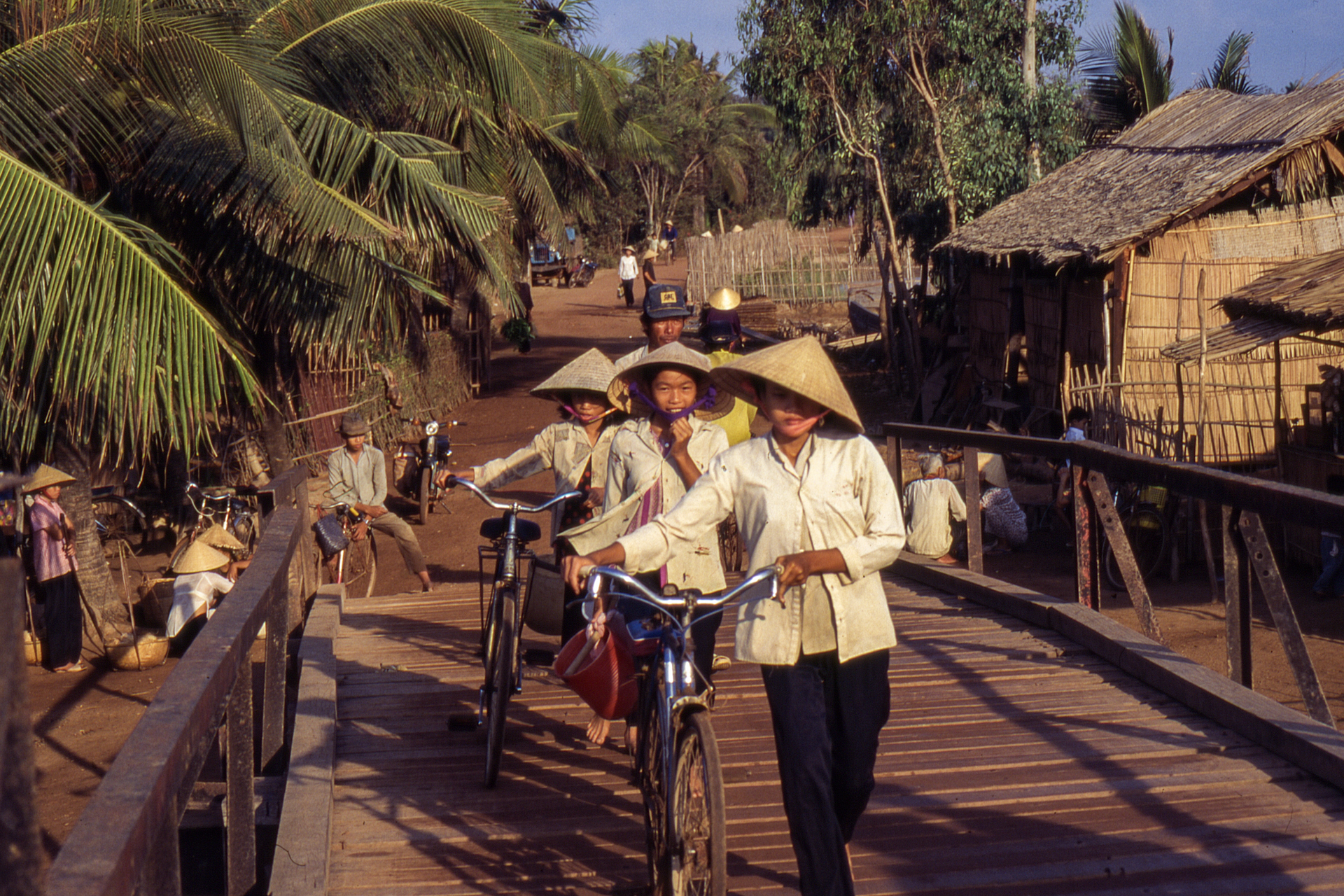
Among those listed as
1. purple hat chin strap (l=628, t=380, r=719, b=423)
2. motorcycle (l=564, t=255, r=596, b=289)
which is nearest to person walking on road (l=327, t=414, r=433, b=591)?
purple hat chin strap (l=628, t=380, r=719, b=423)

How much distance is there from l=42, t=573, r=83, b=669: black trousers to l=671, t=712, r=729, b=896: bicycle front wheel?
9.94 metres

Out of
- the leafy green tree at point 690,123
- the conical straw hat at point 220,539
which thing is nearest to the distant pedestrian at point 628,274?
the leafy green tree at point 690,123

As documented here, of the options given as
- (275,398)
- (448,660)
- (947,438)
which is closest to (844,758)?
(448,660)

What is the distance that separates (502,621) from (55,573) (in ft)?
26.2

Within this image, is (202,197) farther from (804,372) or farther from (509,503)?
(804,372)

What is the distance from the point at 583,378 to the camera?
6160mm

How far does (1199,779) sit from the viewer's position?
15.9 feet

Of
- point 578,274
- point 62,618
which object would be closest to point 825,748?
point 62,618

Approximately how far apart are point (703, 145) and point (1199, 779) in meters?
55.0

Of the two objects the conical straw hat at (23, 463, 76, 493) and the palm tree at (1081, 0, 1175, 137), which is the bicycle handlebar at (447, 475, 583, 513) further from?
the palm tree at (1081, 0, 1175, 137)

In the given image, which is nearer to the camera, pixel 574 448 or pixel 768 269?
pixel 574 448

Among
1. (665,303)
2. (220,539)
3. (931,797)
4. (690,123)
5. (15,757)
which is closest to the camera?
(15,757)

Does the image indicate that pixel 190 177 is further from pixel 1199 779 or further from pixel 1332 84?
pixel 1332 84

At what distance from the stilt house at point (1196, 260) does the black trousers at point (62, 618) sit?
427 inches
